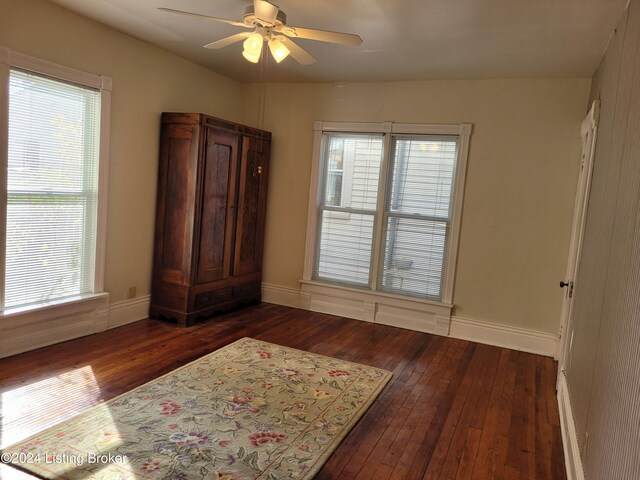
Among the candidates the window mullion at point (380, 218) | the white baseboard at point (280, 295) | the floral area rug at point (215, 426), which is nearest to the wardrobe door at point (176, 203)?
the floral area rug at point (215, 426)

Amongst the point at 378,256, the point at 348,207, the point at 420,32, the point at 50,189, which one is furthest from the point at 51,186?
the point at 378,256

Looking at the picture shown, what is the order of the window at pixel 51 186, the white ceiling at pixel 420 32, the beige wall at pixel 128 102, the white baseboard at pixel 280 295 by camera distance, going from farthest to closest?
the white baseboard at pixel 280 295
the beige wall at pixel 128 102
the window at pixel 51 186
the white ceiling at pixel 420 32

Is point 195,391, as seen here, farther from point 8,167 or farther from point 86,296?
point 8,167

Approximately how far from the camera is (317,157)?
5254 mm

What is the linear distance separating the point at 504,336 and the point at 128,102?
411cm

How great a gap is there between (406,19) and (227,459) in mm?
2900

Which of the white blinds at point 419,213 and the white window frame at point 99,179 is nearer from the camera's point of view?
the white window frame at point 99,179

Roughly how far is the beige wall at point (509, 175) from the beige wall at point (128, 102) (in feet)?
5.78

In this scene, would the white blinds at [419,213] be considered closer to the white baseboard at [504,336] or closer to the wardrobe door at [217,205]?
the white baseboard at [504,336]

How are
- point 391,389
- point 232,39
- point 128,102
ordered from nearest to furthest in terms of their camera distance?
point 232,39 → point 391,389 → point 128,102

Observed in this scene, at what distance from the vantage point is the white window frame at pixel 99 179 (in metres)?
3.18

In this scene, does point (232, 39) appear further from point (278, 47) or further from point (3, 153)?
point (3, 153)

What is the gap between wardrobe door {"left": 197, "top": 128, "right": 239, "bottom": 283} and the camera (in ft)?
14.7

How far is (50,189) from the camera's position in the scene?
3580 millimetres
